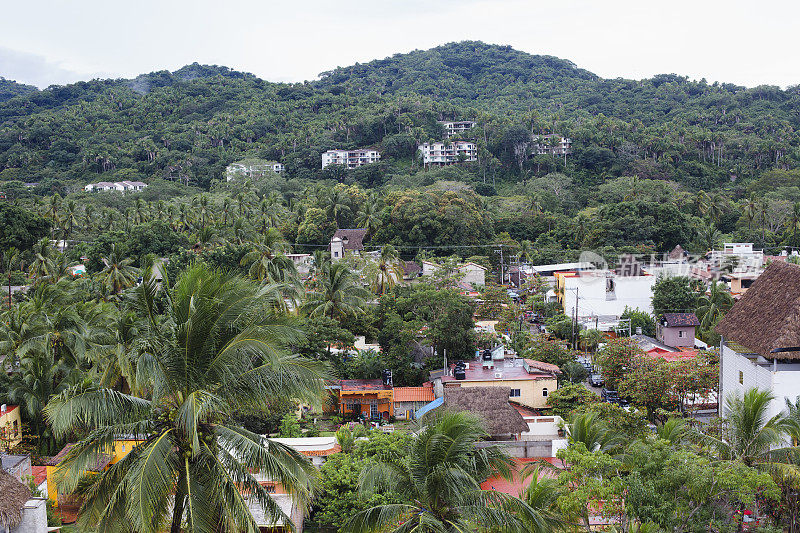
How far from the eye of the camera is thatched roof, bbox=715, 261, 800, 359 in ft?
49.1

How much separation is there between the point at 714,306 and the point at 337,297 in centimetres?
1874

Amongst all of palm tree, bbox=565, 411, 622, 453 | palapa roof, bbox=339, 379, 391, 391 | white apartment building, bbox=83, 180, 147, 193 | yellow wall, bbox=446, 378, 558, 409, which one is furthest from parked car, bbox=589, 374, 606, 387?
white apartment building, bbox=83, 180, 147, 193

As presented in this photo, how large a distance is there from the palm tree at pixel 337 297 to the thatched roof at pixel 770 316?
51.8 ft

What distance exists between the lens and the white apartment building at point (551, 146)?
79963mm

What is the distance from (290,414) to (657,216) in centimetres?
3900

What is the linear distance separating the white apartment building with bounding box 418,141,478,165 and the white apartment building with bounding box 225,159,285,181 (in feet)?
62.6

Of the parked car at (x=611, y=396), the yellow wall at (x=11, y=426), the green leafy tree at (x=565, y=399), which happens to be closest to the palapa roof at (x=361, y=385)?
the green leafy tree at (x=565, y=399)

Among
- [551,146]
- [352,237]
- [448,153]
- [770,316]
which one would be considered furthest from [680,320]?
[448,153]

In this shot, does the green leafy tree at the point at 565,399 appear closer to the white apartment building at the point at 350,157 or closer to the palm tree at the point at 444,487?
the palm tree at the point at 444,487

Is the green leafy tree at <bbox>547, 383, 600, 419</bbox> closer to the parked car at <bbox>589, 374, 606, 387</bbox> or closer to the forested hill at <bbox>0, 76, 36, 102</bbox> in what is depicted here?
the parked car at <bbox>589, 374, 606, 387</bbox>

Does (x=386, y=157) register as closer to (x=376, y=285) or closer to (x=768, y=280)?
(x=376, y=285)

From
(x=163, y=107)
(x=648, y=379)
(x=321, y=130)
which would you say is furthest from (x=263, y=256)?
(x=163, y=107)

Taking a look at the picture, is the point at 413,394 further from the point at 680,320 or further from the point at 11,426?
the point at 680,320

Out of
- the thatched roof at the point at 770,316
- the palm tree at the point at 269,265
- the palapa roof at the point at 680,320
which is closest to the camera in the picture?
the thatched roof at the point at 770,316
